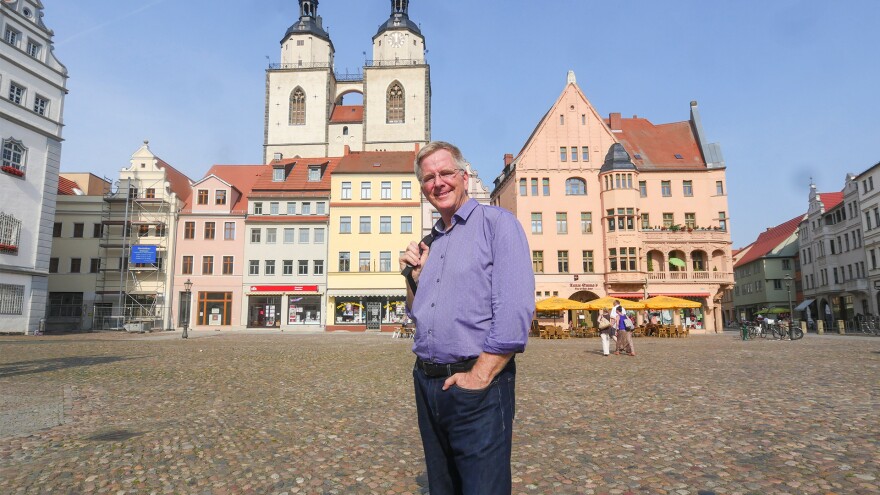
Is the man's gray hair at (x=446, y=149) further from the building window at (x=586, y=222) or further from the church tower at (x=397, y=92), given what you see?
the church tower at (x=397, y=92)

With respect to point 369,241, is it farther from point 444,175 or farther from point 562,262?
point 444,175

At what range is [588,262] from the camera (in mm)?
41500

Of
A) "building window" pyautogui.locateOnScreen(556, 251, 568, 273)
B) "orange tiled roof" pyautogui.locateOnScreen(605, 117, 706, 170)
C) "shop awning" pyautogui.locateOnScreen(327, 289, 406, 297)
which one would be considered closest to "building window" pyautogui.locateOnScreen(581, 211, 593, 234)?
"building window" pyautogui.locateOnScreen(556, 251, 568, 273)

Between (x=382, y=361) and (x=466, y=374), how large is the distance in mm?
13491

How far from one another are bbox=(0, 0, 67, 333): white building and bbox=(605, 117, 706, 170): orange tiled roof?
1649 inches

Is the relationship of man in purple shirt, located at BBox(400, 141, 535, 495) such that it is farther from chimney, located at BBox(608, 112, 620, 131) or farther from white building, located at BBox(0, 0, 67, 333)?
chimney, located at BBox(608, 112, 620, 131)

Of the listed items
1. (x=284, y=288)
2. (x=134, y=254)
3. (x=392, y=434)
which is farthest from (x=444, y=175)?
(x=134, y=254)

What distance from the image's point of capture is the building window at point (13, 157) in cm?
3073

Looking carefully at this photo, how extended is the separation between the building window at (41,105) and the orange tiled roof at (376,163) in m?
19.9

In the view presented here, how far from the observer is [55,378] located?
36.0 ft

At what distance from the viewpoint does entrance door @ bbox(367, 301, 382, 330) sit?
137ft

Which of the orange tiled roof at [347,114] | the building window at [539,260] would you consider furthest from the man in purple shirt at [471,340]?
the orange tiled roof at [347,114]

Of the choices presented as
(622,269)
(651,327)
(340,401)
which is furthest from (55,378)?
(622,269)

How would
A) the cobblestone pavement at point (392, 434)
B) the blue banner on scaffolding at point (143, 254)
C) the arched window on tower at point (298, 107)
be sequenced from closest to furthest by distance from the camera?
the cobblestone pavement at point (392, 434)
the blue banner on scaffolding at point (143, 254)
the arched window on tower at point (298, 107)
